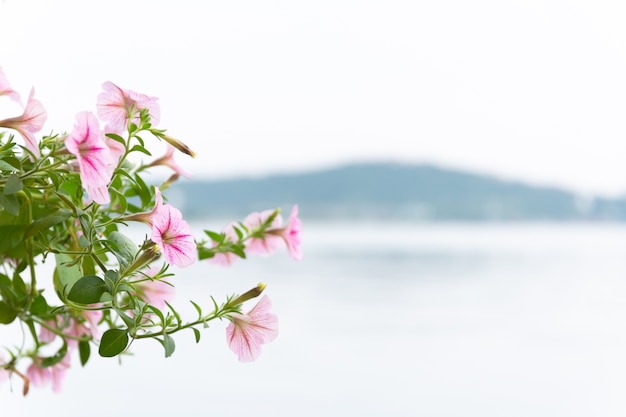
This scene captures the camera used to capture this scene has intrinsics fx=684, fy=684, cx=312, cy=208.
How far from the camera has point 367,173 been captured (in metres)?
8.49

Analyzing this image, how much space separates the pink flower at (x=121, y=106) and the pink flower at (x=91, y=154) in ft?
0.15

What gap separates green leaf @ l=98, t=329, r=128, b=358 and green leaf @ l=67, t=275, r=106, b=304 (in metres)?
0.02

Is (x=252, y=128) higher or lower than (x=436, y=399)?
higher

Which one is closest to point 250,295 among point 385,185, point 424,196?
point 424,196

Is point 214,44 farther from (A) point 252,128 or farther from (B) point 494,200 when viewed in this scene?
(B) point 494,200

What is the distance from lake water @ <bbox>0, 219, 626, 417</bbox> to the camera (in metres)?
→ 2.03

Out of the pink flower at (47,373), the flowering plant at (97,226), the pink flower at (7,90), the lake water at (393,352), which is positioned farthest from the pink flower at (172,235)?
the lake water at (393,352)

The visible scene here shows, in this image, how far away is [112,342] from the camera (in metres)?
0.36

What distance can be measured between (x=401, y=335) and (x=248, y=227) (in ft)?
7.82

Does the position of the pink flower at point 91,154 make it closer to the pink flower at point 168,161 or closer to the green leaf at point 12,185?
the green leaf at point 12,185

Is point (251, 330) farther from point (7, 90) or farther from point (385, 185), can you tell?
point (385, 185)

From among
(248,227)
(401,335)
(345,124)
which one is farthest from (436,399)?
(345,124)

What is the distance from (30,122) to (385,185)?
801 centimetres

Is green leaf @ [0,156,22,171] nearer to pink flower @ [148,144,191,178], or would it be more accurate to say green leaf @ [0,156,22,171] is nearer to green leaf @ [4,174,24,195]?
green leaf @ [4,174,24,195]
